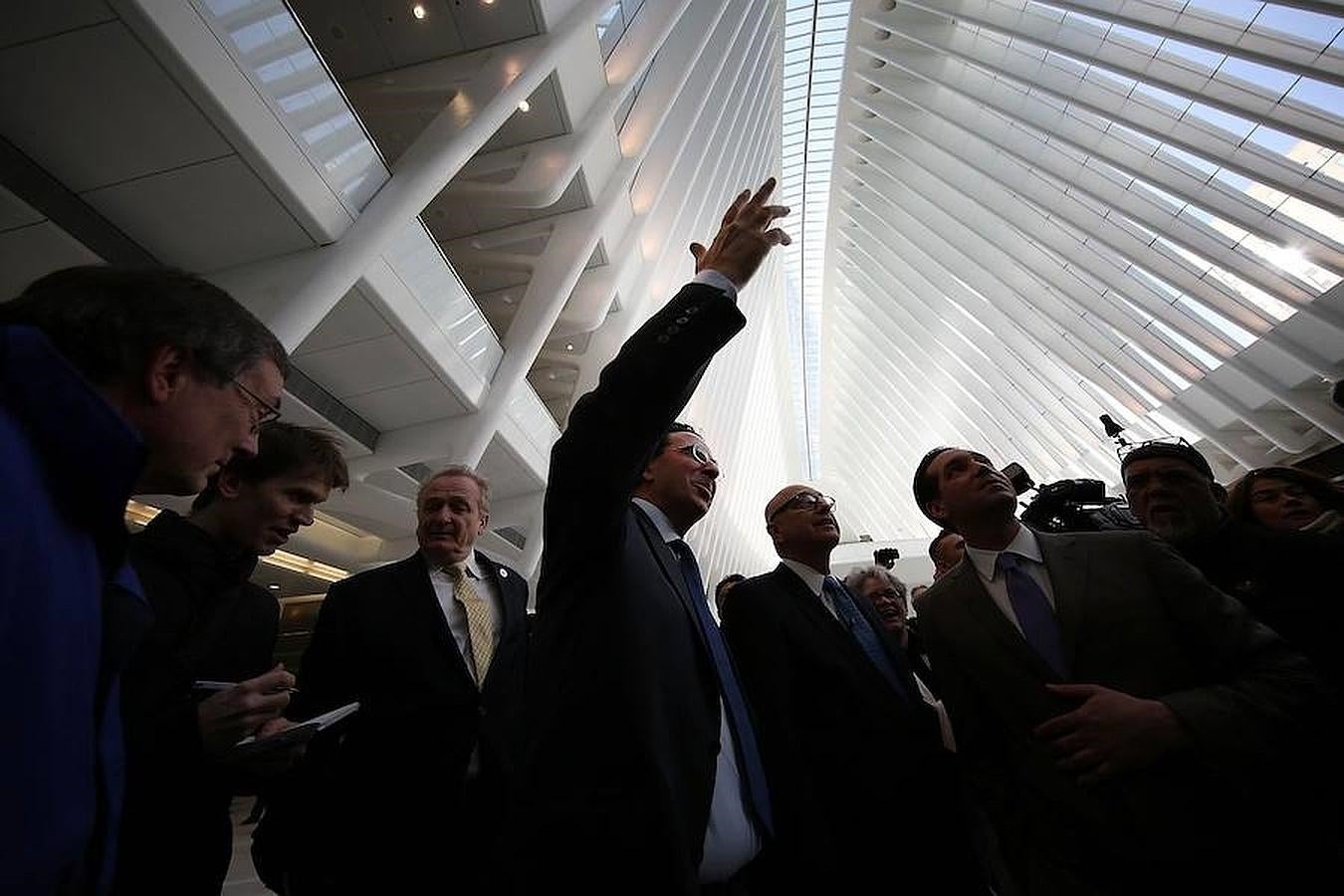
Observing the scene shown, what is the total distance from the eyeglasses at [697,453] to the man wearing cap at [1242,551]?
5.75 feet

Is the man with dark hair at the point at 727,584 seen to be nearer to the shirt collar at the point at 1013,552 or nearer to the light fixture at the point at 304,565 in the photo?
the shirt collar at the point at 1013,552

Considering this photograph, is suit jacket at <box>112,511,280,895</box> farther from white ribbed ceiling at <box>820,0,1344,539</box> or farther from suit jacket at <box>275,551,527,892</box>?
white ribbed ceiling at <box>820,0,1344,539</box>

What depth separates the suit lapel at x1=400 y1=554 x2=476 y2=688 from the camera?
2092mm

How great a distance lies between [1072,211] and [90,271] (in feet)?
62.7

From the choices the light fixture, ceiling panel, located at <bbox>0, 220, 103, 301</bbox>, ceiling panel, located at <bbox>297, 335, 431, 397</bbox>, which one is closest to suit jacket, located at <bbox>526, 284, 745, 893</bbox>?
ceiling panel, located at <bbox>0, 220, 103, 301</bbox>

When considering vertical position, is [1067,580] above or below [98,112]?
below

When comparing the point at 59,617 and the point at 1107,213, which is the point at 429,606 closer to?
the point at 59,617

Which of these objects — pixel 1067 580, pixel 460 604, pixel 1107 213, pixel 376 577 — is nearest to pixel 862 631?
pixel 1067 580

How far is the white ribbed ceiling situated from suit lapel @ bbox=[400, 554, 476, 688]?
47.8 feet

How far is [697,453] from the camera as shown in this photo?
1866 mm

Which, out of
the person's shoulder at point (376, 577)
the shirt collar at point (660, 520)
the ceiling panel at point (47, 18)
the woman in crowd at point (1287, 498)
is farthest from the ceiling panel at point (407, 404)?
the woman in crowd at point (1287, 498)

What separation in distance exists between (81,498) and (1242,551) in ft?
10.3

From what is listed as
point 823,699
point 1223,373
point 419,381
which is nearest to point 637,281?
point 419,381

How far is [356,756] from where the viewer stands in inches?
74.9
